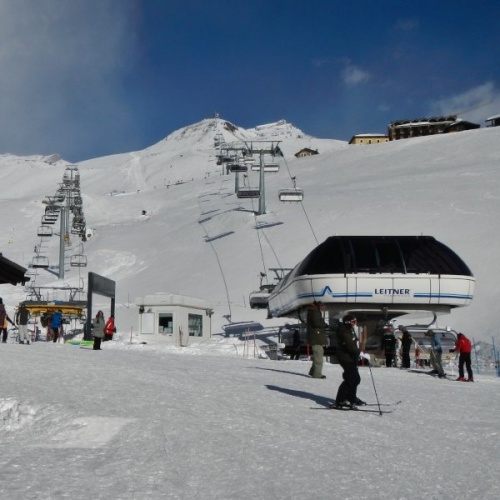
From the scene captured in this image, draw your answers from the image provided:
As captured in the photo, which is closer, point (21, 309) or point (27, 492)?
point (27, 492)

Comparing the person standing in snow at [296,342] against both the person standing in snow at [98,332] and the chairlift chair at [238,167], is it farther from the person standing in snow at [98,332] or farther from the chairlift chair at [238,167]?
the chairlift chair at [238,167]

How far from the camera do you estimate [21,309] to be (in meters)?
21.2

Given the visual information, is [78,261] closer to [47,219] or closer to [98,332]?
[47,219]

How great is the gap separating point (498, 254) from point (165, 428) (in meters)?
31.3

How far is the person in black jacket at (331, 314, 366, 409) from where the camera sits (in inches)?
391

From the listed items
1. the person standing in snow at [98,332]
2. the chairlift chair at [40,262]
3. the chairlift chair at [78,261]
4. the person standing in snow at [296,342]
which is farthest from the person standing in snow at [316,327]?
the chairlift chair at [40,262]

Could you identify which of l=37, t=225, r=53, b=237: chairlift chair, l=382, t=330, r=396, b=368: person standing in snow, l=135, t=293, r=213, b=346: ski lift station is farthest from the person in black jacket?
l=37, t=225, r=53, b=237: chairlift chair

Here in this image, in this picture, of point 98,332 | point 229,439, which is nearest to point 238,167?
point 98,332

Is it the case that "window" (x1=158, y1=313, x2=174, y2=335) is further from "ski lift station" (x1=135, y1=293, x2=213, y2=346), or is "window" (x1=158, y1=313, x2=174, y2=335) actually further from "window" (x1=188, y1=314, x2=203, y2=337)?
"window" (x1=188, y1=314, x2=203, y2=337)

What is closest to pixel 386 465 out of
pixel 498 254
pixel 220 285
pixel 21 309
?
pixel 21 309

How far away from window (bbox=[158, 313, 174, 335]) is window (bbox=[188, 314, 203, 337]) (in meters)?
1.15

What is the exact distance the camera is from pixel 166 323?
30203mm

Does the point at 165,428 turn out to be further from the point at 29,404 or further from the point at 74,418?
the point at 29,404

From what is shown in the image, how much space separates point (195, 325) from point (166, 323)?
185 centimetres
